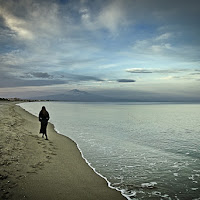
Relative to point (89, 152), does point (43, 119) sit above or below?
above

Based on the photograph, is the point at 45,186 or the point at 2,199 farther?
the point at 45,186

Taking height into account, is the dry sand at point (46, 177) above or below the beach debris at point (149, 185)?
above

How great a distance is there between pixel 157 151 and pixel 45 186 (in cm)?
1112

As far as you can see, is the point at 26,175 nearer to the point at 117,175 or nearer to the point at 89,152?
the point at 117,175

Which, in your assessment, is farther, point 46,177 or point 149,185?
point 149,185

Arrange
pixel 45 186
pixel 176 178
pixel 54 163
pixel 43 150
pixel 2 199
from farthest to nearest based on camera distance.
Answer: pixel 43 150, pixel 54 163, pixel 176 178, pixel 45 186, pixel 2 199

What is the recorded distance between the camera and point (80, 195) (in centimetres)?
729

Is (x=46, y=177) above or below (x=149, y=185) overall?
above

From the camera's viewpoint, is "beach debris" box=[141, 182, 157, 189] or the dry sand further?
"beach debris" box=[141, 182, 157, 189]

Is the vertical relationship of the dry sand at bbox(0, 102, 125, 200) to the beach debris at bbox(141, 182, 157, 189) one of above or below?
above

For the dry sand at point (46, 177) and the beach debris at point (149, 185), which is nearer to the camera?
the dry sand at point (46, 177)

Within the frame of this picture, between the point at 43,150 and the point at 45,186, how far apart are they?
576cm

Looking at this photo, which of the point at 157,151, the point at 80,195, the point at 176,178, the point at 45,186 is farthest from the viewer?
the point at 157,151

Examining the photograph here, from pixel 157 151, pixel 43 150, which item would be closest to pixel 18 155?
pixel 43 150
